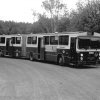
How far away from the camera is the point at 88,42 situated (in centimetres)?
2031

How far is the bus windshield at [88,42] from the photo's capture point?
19.8m

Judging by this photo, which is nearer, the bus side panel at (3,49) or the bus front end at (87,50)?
the bus front end at (87,50)

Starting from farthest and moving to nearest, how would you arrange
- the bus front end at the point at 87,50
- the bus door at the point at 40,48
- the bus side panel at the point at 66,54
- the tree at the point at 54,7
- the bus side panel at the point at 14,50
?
the tree at the point at 54,7, the bus side panel at the point at 14,50, the bus door at the point at 40,48, the bus side panel at the point at 66,54, the bus front end at the point at 87,50

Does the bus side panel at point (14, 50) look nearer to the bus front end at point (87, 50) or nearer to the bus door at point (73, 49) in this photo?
the bus door at point (73, 49)

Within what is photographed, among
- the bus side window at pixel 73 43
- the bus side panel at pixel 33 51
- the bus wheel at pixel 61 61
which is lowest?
the bus wheel at pixel 61 61

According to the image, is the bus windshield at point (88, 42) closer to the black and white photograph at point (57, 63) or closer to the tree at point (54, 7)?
the black and white photograph at point (57, 63)

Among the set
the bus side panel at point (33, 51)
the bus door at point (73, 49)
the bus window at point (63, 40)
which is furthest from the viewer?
the bus side panel at point (33, 51)

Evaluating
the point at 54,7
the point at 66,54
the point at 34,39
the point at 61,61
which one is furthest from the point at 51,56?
the point at 54,7

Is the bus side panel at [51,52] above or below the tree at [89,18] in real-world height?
below

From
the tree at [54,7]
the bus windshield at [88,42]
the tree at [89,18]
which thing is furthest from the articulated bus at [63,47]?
the tree at [54,7]

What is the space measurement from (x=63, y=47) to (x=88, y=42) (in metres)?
2.36

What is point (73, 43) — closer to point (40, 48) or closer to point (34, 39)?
point (40, 48)

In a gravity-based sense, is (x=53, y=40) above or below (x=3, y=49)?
above

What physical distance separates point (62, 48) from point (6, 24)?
2666 inches
